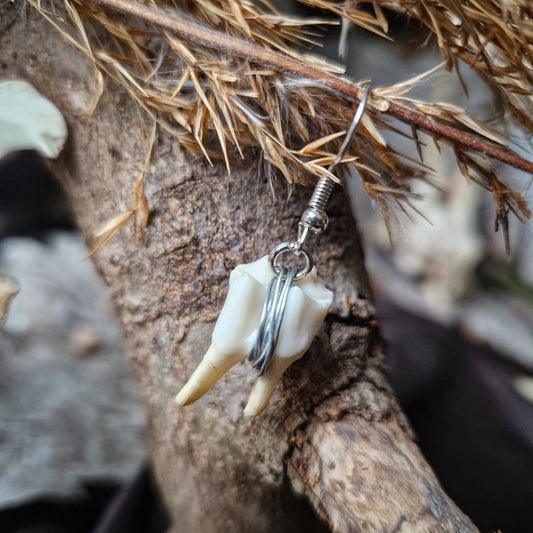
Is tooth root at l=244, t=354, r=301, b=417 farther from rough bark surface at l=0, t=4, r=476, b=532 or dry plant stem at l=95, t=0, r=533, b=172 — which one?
dry plant stem at l=95, t=0, r=533, b=172

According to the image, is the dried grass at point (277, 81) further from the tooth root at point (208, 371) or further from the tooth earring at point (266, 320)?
the tooth root at point (208, 371)

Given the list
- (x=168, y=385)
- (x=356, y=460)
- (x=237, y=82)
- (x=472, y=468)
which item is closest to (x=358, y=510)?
(x=356, y=460)

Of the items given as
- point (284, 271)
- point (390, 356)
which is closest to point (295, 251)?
point (284, 271)

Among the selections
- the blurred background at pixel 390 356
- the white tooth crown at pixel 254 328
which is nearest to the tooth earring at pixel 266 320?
the white tooth crown at pixel 254 328

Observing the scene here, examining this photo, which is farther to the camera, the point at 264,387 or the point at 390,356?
the point at 390,356

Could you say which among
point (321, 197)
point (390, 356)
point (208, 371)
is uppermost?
point (321, 197)

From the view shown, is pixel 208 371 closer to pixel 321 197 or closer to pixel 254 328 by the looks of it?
pixel 254 328

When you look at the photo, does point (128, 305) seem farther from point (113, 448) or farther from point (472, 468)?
point (472, 468)

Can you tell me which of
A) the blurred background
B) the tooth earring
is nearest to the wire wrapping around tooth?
the tooth earring
